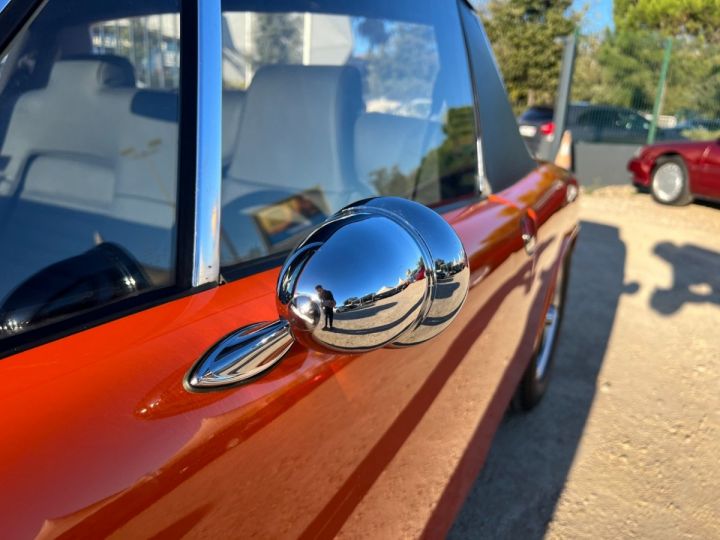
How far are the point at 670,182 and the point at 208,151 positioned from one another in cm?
937

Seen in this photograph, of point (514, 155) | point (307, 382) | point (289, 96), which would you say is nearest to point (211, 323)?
point (307, 382)

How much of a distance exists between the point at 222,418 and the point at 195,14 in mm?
A: 679

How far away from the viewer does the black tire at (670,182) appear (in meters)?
8.95

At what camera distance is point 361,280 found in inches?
32.1

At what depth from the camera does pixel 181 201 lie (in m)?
1.08

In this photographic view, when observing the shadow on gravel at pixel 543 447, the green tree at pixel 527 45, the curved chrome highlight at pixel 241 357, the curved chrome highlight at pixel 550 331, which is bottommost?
the shadow on gravel at pixel 543 447

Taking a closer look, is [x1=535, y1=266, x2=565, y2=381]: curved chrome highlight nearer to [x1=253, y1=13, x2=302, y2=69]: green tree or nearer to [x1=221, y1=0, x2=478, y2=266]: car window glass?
[x1=221, y1=0, x2=478, y2=266]: car window glass

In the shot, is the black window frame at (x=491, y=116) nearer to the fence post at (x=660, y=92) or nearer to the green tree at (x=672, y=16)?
the fence post at (x=660, y=92)

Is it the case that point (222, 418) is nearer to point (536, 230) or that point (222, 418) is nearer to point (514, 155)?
point (536, 230)

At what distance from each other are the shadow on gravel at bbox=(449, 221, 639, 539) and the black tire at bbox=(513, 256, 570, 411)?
0.09 m

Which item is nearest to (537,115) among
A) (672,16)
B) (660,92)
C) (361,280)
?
(660,92)

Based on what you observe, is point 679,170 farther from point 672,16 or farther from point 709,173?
point 672,16

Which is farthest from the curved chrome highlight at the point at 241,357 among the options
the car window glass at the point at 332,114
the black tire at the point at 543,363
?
the black tire at the point at 543,363

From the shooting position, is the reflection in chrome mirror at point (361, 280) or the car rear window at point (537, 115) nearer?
the reflection in chrome mirror at point (361, 280)
